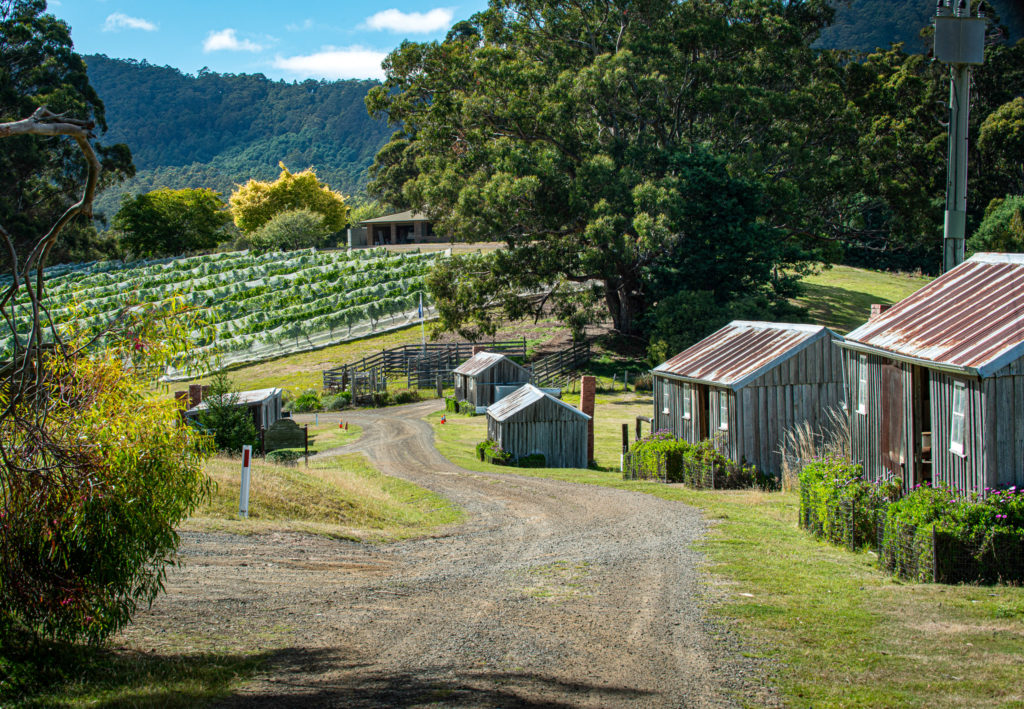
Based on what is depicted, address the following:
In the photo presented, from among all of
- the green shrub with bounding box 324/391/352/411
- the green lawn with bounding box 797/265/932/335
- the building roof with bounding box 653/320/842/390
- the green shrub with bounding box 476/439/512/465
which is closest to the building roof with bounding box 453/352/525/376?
the green shrub with bounding box 324/391/352/411

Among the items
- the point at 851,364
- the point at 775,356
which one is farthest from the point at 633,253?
the point at 851,364

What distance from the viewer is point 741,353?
25.4 m

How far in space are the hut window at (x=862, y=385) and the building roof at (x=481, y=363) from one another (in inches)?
1199

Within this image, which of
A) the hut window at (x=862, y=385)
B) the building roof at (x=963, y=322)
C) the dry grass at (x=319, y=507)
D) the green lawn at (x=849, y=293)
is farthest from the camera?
the green lawn at (x=849, y=293)

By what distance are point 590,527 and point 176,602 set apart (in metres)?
8.53

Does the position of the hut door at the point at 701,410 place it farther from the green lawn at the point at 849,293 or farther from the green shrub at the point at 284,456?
the green lawn at the point at 849,293

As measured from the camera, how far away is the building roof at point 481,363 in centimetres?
4650

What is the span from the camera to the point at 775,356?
2372 cm

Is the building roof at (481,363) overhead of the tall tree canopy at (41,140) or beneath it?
beneath

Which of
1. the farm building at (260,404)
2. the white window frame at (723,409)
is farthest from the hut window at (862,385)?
the farm building at (260,404)

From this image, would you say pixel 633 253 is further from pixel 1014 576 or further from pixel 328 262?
pixel 328 262

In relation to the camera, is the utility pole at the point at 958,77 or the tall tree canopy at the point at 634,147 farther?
the tall tree canopy at the point at 634,147

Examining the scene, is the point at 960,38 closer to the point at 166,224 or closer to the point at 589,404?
the point at 589,404

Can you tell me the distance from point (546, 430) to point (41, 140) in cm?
6207
